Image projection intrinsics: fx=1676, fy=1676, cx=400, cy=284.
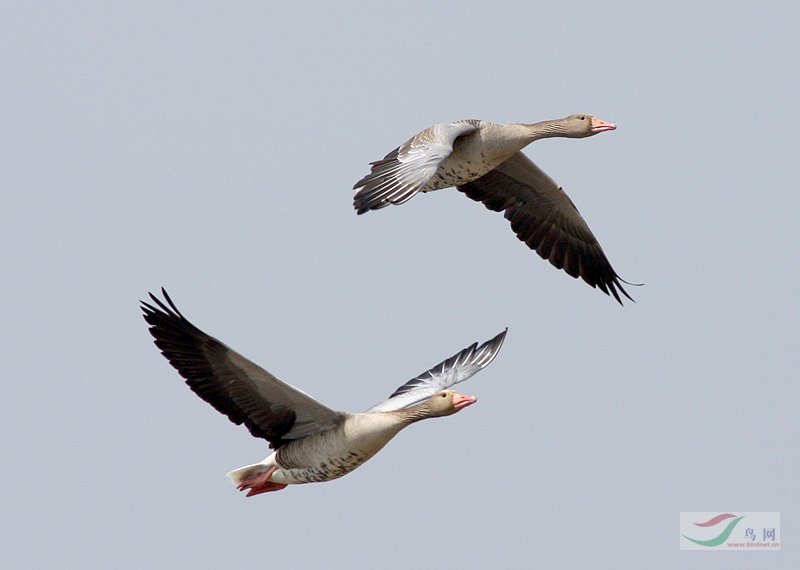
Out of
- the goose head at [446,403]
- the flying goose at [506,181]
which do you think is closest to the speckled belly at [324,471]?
the goose head at [446,403]

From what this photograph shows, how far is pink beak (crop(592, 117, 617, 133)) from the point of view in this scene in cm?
1722

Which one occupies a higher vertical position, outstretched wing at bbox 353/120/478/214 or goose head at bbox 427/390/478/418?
outstretched wing at bbox 353/120/478/214

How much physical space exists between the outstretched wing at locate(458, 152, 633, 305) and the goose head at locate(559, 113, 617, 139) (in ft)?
2.85

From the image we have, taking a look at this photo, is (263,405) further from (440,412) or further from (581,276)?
(581,276)

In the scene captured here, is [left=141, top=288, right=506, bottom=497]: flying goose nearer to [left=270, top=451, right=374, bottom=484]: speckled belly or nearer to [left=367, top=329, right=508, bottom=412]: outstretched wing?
[left=270, top=451, right=374, bottom=484]: speckled belly

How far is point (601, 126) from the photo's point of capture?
17234 millimetres

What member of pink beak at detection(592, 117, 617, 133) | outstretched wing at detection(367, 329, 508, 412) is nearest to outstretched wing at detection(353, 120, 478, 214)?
pink beak at detection(592, 117, 617, 133)

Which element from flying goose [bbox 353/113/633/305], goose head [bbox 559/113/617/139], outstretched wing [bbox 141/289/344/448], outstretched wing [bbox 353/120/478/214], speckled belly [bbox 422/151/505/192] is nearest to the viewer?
outstretched wing [bbox 141/289/344/448]

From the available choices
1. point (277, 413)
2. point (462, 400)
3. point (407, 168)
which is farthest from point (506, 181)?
point (277, 413)

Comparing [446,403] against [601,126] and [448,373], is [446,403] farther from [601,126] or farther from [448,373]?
[601,126]

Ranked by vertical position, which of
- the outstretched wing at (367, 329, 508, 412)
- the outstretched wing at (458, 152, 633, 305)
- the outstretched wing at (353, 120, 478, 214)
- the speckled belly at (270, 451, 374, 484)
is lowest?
the speckled belly at (270, 451, 374, 484)

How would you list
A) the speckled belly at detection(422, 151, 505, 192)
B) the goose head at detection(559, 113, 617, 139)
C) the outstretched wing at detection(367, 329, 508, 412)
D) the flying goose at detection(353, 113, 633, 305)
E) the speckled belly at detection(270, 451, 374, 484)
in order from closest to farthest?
the speckled belly at detection(270, 451, 374, 484) < the flying goose at detection(353, 113, 633, 305) < the speckled belly at detection(422, 151, 505, 192) < the outstretched wing at detection(367, 329, 508, 412) < the goose head at detection(559, 113, 617, 139)

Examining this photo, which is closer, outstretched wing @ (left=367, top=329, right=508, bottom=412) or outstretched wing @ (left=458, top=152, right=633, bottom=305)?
outstretched wing @ (left=367, top=329, right=508, bottom=412)

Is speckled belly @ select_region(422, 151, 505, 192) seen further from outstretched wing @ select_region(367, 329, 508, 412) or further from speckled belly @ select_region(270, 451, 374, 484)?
speckled belly @ select_region(270, 451, 374, 484)
